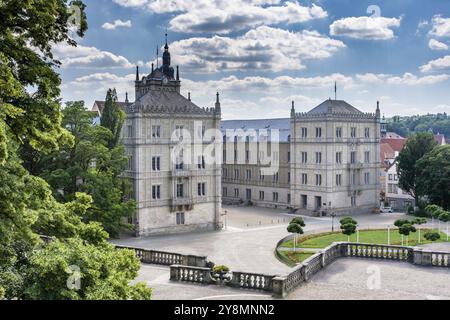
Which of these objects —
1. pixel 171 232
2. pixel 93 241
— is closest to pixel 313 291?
pixel 93 241

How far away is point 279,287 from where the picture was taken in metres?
22.9

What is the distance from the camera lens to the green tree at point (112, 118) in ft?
179

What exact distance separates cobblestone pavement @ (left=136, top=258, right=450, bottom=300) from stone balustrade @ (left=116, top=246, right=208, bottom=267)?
4.95 ft

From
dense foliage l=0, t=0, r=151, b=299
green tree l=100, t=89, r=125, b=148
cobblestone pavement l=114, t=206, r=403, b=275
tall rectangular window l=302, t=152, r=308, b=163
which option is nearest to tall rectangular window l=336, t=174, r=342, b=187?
tall rectangular window l=302, t=152, r=308, b=163

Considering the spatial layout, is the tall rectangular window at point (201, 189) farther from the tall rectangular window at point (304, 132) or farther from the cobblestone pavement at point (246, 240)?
the tall rectangular window at point (304, 132)

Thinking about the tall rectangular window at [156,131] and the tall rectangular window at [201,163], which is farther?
the tall rectangular window at [201,163]

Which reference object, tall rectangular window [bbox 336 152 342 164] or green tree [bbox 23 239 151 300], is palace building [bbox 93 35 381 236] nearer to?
tall rectangular window [bbox 336 152 342 164]

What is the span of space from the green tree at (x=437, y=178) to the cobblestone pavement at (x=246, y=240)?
17.8 ft

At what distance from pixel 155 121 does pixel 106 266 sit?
43.0m

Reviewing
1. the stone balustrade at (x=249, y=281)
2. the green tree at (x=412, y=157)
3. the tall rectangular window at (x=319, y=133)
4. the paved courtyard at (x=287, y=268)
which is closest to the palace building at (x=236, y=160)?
the tall rectangular window at (x=319, y=133)

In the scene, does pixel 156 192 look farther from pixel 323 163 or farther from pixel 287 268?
pixel 323 163

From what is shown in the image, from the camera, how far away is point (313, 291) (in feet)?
77.4

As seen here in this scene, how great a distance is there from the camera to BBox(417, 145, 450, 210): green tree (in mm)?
68694
